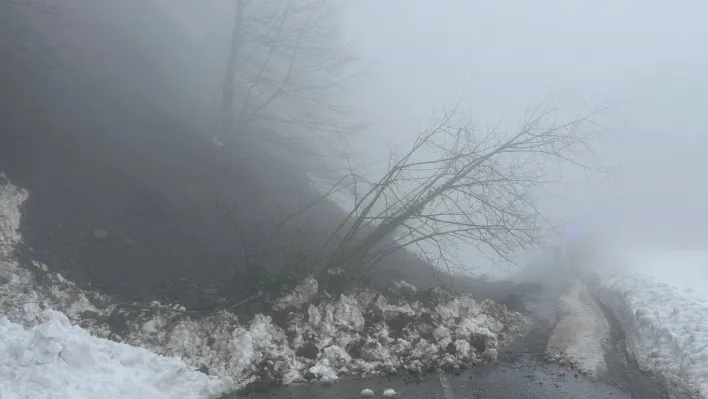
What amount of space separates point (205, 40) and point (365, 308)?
1953 cm

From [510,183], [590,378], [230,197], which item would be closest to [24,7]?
[230,197]

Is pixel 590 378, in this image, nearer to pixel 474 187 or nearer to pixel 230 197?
pixel 474 187

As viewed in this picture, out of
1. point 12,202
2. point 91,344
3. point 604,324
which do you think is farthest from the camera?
point 604,324

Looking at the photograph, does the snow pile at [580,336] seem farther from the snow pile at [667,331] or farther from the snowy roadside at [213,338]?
the snowy roadside at [213,338]

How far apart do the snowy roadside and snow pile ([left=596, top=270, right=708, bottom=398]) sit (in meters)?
2.78

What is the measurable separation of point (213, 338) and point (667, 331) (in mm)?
8542

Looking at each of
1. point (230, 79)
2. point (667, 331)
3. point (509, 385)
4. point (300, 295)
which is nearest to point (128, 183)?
point (300, 295)

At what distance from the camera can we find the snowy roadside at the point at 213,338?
269 inches

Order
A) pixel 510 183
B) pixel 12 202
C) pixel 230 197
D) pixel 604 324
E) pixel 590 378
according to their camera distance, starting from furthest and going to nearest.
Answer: pixel 230 197 → pixel 604 324 → pixel 510 183 → pixel 12 202 → pixel 590 378

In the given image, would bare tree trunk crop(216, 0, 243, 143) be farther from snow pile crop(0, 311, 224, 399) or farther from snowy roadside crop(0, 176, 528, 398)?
snow pile crop(0, 311, 224, 399)

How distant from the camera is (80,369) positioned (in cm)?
682

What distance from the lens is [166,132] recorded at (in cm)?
1720

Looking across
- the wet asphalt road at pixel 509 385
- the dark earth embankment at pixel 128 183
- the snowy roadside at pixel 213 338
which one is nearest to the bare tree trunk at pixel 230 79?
the dark earth embankment at pixel 128 183

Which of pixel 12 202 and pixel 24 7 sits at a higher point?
pixel 24 7
